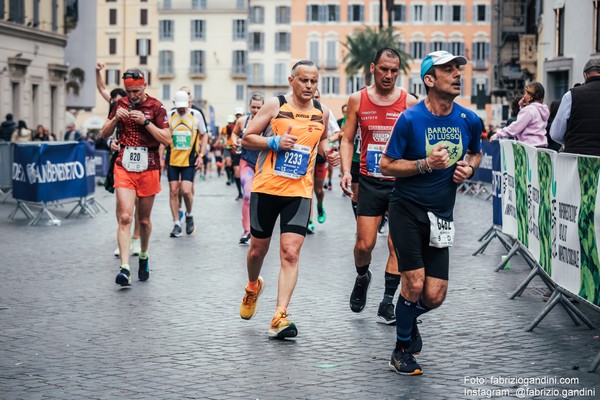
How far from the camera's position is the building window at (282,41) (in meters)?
113

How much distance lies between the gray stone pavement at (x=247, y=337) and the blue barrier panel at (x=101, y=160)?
48.6 ft

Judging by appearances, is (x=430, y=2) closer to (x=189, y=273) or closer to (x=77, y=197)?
(x=77, y=197)

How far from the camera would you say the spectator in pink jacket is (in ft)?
46.8

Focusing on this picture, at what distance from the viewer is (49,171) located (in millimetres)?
20609

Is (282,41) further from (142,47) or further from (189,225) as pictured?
(189,225)

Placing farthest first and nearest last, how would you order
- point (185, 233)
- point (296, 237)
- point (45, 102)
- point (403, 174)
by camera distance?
point (45, 102) → point (185, 233) → point (296, 237) → point (403, 174)

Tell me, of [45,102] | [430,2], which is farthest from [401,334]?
[430,2]

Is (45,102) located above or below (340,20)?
below

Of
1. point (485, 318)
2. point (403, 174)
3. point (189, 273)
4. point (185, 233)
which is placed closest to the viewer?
point (403, 174)

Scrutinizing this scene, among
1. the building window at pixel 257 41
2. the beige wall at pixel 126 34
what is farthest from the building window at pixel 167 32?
the building window at pixel 257 41

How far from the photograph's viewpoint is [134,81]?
39.0ft

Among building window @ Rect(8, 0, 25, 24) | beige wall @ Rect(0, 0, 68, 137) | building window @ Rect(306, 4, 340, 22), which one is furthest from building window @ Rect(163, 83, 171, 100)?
building window @ Rect(8, 0, 25, 24)

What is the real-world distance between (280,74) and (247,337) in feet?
349

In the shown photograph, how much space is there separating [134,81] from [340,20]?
10016cm
